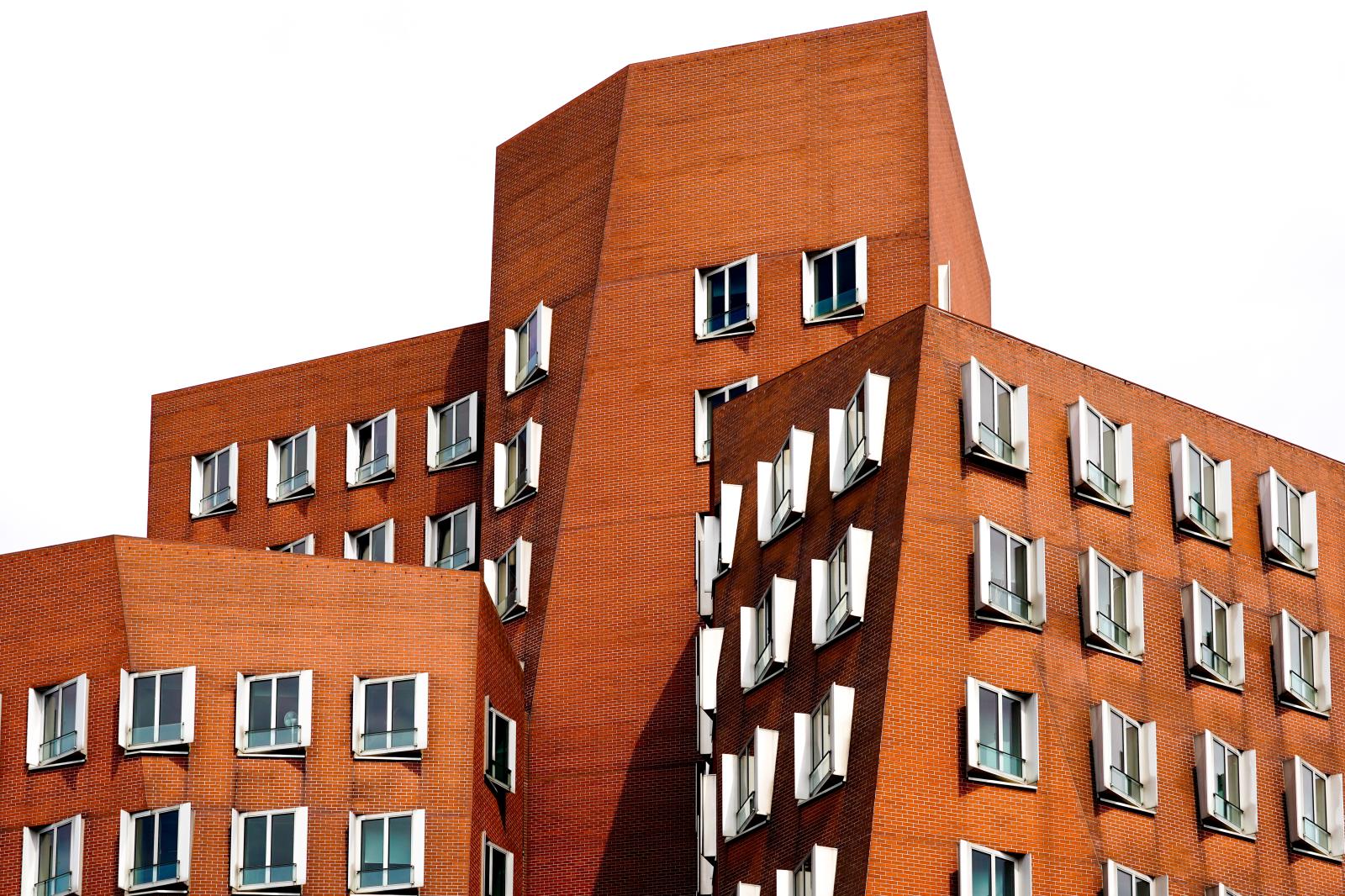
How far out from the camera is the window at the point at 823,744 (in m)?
73.7

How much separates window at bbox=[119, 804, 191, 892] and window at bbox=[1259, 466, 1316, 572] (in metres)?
29.0

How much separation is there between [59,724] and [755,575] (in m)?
18.9

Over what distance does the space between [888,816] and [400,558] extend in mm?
34607

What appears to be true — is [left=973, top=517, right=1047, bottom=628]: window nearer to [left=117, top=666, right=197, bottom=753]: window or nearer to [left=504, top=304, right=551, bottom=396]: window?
[left=117, top=666, right=197, bottom=753]: window

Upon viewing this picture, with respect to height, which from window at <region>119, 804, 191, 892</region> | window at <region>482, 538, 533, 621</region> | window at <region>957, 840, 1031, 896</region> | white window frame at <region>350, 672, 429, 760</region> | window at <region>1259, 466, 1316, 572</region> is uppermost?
window at <region>482, 538, 533, 621</region>

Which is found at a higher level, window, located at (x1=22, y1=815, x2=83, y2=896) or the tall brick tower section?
the tall brick tower section

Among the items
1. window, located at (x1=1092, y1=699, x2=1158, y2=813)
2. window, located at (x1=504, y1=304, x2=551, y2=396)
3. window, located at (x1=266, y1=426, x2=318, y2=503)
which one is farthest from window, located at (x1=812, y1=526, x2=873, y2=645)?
window, located at (x1=266, y1=426, x2=318, y2=503)

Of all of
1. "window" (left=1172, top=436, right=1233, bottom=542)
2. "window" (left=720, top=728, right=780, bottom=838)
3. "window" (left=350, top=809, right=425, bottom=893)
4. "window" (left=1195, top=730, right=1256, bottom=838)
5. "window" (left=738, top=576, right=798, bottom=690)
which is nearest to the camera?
"window" (left=1195, top=730, right=1256, bottom=838)

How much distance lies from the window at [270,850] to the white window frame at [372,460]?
78.0ft

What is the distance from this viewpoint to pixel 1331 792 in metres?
81.2

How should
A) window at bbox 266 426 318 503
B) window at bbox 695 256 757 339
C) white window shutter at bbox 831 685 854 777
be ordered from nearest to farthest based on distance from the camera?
1. white window shutter at bbox 831 685 854 777
2. window at bbox 695 256 757 339
3. window at bbox 266 426 318 503

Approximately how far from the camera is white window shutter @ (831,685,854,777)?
73.6 metres

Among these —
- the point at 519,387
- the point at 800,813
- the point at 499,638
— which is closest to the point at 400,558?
the point at 519,387

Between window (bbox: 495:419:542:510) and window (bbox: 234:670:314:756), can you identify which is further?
window (bbox: 495:419:542:510)
